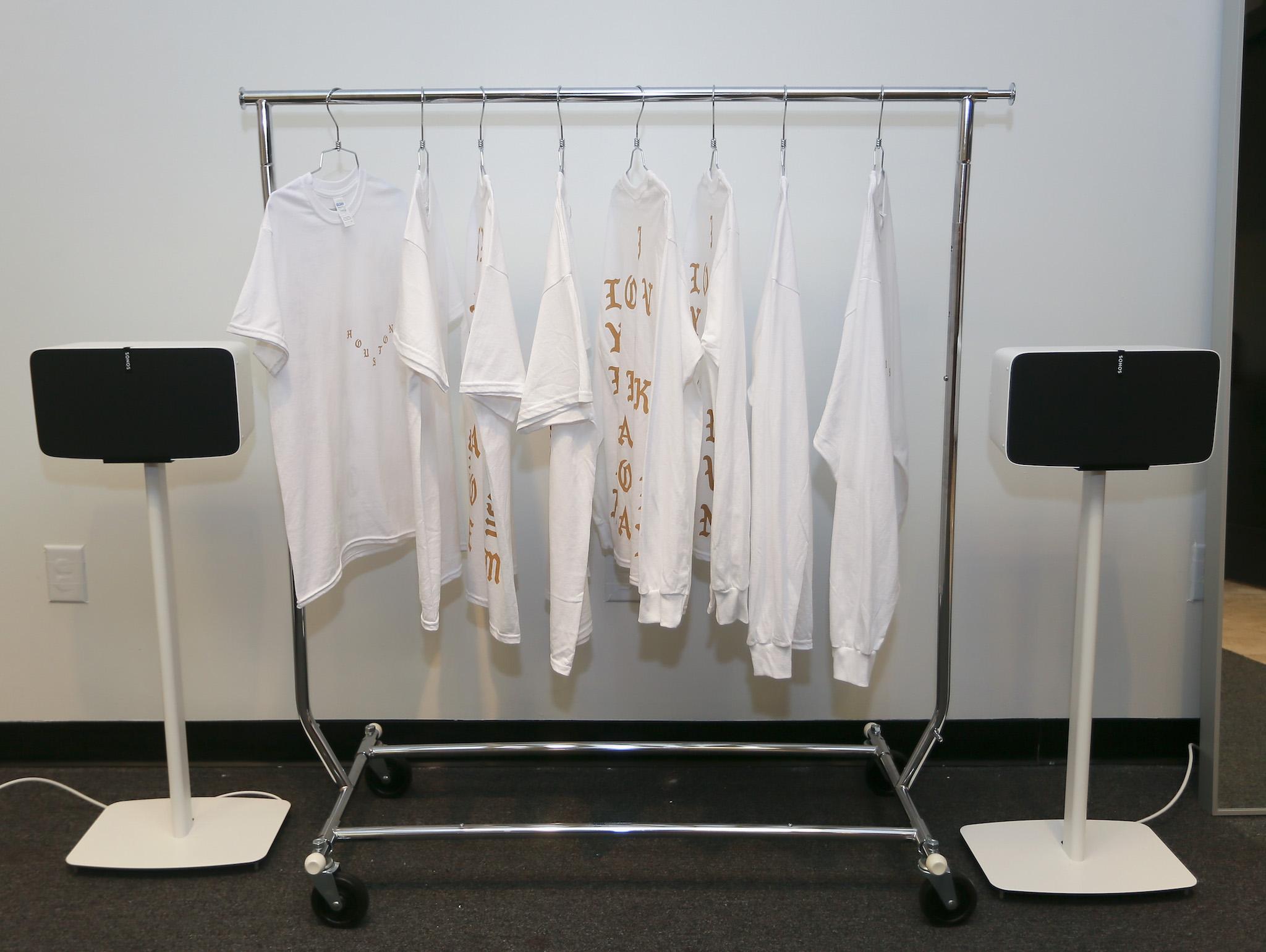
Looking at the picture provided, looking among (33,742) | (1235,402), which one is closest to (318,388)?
(33,742)

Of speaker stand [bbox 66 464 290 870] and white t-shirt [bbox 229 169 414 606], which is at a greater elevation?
white t-shirt [bbox 229 169 414 606]

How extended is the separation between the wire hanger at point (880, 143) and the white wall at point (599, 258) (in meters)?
0.03

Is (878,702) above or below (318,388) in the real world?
below

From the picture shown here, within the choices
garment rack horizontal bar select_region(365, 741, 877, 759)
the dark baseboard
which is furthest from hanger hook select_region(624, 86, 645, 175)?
the dark baseboard

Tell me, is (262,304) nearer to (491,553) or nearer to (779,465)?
(491,553)

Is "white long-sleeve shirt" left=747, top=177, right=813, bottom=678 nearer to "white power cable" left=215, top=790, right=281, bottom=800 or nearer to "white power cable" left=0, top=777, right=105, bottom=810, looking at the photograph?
"white power cable" left=215, top=790, right=281, bottom=800

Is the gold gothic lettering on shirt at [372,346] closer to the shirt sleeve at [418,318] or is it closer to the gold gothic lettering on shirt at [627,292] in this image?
the shirt sleeve at [418,318]

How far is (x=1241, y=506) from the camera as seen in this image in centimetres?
192

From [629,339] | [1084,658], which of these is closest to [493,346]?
[629,339]

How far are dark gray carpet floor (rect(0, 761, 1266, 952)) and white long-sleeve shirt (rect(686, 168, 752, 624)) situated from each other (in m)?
0.57

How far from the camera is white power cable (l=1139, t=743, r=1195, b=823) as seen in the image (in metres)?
1.95

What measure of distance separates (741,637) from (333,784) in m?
1.01

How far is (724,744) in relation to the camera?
6.35ft

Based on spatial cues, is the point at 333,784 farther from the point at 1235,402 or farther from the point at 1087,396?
the point at 1235,402
